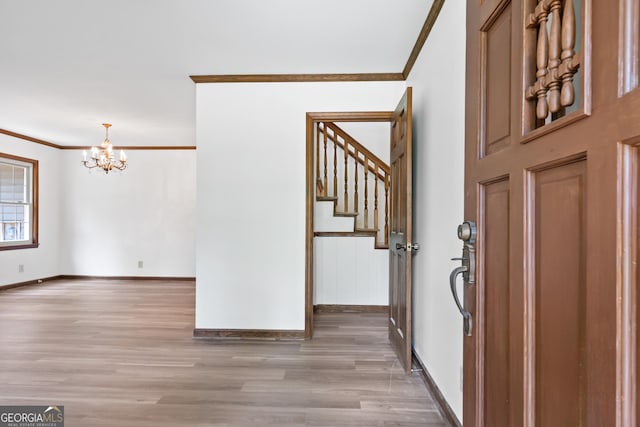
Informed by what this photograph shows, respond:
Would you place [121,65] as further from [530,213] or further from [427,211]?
[530,213]

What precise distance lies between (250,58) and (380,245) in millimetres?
2695

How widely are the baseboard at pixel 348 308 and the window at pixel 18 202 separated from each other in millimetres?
5114

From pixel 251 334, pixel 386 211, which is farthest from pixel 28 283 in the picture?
pixel 386 211

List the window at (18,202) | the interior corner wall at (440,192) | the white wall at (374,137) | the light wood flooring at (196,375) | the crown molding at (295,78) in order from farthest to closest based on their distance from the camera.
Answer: the window at (18,202) < the white wall at (374,137) < the crown molding at (295,78) < the light wood flooring at (196,375) < the interior corner wall at (440,192)

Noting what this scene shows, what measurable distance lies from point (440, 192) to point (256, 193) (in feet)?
6.00

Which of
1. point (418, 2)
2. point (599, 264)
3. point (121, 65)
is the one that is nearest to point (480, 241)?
point (599, 264)

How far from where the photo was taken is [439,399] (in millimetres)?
2186

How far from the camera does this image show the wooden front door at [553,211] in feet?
1.75

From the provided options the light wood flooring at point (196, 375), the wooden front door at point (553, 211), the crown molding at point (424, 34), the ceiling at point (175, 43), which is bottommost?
the light wood flooring at point (196, 375)

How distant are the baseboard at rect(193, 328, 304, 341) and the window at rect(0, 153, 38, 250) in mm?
4425

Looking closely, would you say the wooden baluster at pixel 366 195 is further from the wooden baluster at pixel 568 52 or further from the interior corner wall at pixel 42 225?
the interior corner wall at pixel 42 225

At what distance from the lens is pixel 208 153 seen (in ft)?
11.4

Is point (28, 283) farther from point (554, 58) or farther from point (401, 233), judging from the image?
point (554, 58)

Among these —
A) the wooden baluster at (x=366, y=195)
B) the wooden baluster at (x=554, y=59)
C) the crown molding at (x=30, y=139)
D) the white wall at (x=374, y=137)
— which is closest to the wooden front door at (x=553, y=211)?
the wooden baluster at (x=554, y=59)
